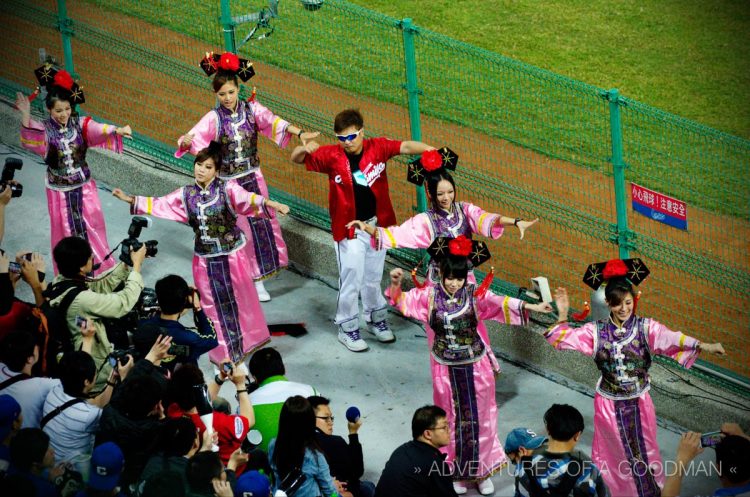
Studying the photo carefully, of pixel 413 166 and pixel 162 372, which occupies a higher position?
pixel 413 166

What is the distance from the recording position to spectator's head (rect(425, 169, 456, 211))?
7.95m

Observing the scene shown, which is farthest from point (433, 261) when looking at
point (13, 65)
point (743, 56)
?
point (743, 56)

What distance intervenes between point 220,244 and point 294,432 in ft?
8.43

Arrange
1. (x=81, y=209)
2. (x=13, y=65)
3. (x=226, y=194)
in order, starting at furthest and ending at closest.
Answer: (x=13, y=65) < (x=81, y=209) < (x=226, y=194)

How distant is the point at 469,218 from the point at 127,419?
2788mm

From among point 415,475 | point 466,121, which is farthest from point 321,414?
point 466,121

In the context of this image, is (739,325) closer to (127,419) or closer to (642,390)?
(642,390)

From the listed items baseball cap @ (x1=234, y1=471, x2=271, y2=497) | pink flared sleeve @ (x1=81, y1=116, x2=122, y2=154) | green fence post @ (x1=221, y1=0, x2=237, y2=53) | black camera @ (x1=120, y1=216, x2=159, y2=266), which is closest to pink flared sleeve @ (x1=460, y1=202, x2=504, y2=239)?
black camera @ (x1=120, y1=216, x2=159, y2=266)

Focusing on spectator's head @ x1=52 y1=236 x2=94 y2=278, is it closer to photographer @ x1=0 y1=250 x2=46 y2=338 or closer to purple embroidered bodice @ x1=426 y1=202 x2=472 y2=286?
photographer @ x1=0 y1=250 x2=46 y2=338

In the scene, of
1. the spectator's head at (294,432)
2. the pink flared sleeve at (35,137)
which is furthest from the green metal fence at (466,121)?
the spectator's head at (294,432)

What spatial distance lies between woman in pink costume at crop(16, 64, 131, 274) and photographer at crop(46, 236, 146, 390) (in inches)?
56.7

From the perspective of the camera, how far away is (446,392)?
25.2 ft

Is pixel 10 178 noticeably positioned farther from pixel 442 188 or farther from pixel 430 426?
pixel 430 426

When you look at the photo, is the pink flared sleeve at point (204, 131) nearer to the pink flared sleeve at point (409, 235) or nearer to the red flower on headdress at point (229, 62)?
the red flower on headdress at point (229, 62)
